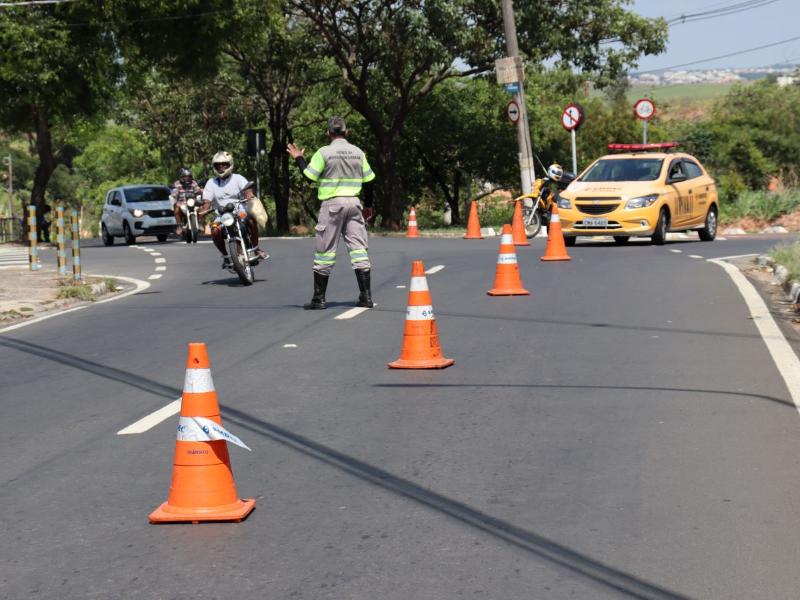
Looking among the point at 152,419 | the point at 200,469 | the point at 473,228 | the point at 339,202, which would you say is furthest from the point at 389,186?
the point at 200,469

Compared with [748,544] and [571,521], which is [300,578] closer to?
[571,521]

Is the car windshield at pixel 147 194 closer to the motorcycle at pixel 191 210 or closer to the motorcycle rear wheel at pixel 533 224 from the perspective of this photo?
the motorcycle at pixel 191 210

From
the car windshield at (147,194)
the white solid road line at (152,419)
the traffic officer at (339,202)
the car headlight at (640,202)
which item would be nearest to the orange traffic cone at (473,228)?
the car headlight at (640,202)

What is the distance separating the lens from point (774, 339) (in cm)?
1150

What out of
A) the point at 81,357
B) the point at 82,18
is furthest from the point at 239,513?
the point at 82,18

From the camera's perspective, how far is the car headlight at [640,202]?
24.4m

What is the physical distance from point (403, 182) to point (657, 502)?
1937 inches

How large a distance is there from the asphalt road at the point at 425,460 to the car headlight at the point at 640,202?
34.0 ft

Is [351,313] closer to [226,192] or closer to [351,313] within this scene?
[351,313]

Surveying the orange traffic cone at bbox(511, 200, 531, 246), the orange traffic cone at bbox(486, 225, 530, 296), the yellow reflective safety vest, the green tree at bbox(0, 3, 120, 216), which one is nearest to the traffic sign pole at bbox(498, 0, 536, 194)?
the orange traffic cone at bbox(511, 200, 531, 246)

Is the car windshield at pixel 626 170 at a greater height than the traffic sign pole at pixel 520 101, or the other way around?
the traffic sign pole at pixel 520 101

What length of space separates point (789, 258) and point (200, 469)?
12544 mm

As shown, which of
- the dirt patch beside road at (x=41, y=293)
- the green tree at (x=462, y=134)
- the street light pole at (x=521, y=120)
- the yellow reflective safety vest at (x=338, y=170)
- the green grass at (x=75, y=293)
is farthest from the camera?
the green tree at (x=462, y=134)

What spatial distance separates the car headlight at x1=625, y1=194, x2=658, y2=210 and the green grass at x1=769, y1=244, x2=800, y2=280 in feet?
17.1
